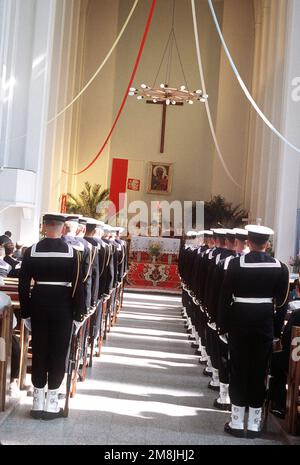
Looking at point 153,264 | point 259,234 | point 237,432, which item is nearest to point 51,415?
point 237,432

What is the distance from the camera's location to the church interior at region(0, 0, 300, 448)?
686cm

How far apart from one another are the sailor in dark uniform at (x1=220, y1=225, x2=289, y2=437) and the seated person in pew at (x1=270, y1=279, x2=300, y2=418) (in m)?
0.31

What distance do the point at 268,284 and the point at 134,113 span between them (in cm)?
2341

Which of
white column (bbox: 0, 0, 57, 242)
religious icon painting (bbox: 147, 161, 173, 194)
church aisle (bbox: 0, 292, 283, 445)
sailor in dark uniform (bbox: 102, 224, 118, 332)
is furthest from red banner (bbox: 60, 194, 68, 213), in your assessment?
church aisle (bbox: 0, 292, 283, 445)

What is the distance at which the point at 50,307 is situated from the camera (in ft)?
20.0

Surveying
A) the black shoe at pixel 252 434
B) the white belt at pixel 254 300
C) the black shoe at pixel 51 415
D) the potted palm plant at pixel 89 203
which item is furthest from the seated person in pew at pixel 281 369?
the potted palm plant at pixel 89 203

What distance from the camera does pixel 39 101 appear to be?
56.9 feet

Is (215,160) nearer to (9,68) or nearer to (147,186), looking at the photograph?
(147,186)

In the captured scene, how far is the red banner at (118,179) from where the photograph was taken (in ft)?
89.9

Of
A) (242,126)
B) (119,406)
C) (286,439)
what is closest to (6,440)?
(119,406)

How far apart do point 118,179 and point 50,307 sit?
22.0 metres

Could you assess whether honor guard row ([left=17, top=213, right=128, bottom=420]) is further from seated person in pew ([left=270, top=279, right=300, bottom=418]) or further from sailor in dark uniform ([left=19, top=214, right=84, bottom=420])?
seated person in pew ([left=270, top=279, right=300, bottom=418])

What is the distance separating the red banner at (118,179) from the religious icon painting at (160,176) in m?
1.06

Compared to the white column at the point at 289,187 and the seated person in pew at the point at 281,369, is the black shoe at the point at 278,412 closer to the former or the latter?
the seated person in pew at the point at 281,369
